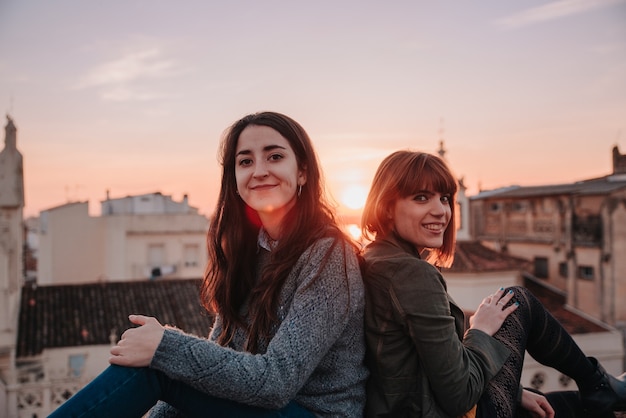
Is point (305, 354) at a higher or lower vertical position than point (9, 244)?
higher

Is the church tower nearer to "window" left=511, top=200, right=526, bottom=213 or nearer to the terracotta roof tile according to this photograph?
the terracotta roof tile

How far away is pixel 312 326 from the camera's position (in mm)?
2639

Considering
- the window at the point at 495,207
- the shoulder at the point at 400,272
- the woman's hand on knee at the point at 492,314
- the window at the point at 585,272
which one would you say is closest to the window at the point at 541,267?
the window at the point at 585,272

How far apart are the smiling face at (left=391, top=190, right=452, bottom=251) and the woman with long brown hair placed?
0.34 meters

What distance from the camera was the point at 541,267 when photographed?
101 feet

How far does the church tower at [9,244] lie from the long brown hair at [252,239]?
18.1 meters

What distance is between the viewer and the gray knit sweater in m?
2.55

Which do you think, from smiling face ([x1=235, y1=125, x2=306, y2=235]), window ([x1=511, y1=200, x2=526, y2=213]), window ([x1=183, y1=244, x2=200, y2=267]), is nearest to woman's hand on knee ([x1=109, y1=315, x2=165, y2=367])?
smiling face ([x1=235, y1=125, x2=306, y2=235])

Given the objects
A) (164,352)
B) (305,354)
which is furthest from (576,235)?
(164,352)

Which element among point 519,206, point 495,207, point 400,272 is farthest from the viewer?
point 495,207

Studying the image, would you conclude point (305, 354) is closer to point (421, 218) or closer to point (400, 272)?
point (400, 272)

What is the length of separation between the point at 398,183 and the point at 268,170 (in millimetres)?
700

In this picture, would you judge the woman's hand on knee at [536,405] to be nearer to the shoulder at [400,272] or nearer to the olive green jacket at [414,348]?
the olive green jacket at [414,348]

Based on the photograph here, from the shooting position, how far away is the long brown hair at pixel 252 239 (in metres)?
2.96
